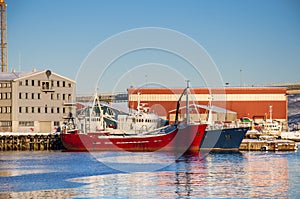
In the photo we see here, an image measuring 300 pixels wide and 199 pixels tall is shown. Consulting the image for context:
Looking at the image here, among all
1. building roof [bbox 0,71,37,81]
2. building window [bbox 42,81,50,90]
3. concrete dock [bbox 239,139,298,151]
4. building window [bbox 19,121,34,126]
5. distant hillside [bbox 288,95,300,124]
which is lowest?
concrete dock [bbox 239,139,298,151]

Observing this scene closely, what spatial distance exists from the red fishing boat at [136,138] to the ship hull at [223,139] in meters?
1.90

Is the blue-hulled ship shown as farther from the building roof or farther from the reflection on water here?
the building roof

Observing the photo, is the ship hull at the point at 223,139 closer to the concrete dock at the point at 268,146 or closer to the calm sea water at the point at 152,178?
the concrete dock at the point at 268,146

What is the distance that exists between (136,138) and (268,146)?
49.6 ft

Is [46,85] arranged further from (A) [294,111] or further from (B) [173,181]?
(A) [294,111]

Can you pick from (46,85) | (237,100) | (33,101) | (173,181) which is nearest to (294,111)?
(237,100)

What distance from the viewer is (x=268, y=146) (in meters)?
78.1

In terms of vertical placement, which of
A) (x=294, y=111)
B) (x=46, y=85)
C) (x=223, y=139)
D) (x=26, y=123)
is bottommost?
(x=223, y=139)

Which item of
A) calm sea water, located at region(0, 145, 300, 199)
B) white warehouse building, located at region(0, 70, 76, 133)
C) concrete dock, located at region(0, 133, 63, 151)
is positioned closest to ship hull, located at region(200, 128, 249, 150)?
calm sea water, located at region(0, 145, 300, 199)

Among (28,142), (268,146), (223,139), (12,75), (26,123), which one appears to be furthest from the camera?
(12,75)

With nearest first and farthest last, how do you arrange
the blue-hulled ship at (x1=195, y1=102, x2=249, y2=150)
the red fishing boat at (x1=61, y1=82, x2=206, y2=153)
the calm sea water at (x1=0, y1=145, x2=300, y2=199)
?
the calm sea water at (x1=0, y1=145, x2=300, y2=199) < the red fishing boat at (x1=61, y1=82, x2=206, y2=153) < the blue-hulled ship at (x1=195, y1=102, x2=249, y2=150)

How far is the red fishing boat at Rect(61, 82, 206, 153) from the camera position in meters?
75.9

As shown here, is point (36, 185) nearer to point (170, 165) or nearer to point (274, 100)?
point (170, 165)

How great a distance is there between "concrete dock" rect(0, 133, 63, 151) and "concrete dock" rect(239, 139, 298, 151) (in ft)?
79.4
